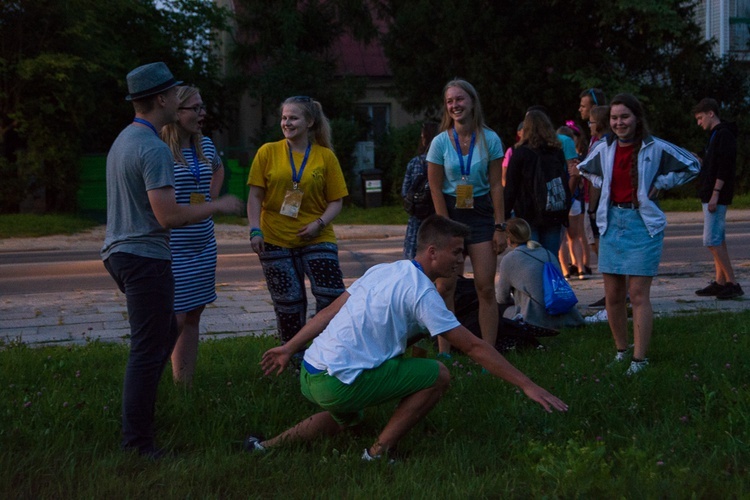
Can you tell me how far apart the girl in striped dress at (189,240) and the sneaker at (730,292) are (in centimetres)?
624

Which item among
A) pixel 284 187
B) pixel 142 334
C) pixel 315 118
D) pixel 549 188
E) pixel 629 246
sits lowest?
pixel 142 334

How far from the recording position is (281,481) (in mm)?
4305

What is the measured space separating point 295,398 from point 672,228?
16266mm

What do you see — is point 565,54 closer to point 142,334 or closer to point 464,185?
point 464,185

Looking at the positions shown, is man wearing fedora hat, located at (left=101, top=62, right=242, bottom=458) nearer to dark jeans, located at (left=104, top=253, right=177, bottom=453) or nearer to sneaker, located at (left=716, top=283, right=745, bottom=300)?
dark jeans, located at (left=104, top=253, right=177, bottom=453)

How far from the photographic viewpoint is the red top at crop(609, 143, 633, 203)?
6.64m

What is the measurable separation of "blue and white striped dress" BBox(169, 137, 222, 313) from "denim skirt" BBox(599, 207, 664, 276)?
2.74 meters

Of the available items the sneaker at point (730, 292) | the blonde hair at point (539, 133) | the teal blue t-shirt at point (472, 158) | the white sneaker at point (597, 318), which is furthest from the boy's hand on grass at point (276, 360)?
Result: the sneaker at point (730, 292)

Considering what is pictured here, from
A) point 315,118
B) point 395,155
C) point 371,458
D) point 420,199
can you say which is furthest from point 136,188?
point 395,155

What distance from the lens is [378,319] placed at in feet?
14.9

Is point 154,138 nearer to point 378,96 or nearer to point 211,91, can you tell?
point 211,91

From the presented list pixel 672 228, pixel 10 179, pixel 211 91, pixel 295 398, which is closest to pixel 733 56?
pixel 672 228

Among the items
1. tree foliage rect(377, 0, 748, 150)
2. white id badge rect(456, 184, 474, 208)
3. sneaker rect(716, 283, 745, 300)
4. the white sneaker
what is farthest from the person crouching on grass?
tree foliage rect(377, 0, 748, 150)

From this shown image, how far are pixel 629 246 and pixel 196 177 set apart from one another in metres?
2.95
